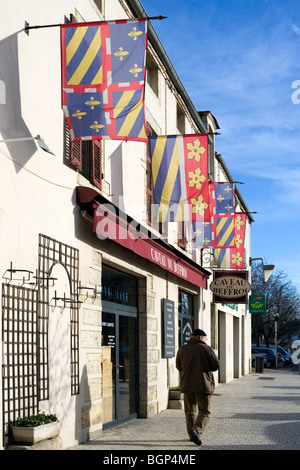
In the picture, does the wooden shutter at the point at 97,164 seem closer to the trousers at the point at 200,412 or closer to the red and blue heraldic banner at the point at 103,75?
the red and blue heraldic banner at the point at 103,75

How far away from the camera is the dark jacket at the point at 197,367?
10070 mm

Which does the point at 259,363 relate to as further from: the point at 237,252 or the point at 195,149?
the point at 195,149

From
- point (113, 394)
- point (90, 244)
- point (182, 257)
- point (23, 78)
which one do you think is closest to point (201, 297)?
point (182, 257)

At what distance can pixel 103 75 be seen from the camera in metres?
8.32

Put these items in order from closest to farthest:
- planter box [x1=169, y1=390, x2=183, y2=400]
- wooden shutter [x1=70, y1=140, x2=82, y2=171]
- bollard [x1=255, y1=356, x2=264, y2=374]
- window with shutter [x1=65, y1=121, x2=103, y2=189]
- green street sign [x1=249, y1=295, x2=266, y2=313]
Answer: wooden shutter [x1=70, y1=140, x2=82, y2=171], window with shutter [x1=65, y1=121, x2=103, y2=189], planter box [x1=169, y1=390, x2=183, y2=400], bollard [x1=255, y1=356, x2=264, y2=374], green street sign [x1=249, y1=295, x2=266, y2=313]

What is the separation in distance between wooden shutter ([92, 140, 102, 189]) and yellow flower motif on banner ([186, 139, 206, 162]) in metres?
2.30

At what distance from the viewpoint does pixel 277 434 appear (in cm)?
1095

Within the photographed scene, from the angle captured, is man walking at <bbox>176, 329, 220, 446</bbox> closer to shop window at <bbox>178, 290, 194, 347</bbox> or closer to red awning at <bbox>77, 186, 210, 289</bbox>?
red awning at <bbox>77, 186, 210, 289</bbox>

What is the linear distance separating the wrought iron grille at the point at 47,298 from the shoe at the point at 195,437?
68.0 inches

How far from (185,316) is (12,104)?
1182cm

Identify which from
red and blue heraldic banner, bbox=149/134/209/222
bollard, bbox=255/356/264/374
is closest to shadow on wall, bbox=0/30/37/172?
red and blue heraldic banner, bbox=149/134/209/222

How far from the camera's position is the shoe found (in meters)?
9.65

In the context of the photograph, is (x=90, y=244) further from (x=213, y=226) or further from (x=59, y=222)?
(x=213, y=226)

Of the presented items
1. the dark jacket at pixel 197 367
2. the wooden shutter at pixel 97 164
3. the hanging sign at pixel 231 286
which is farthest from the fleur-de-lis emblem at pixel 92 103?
the hanging sign at pixel 231 286
